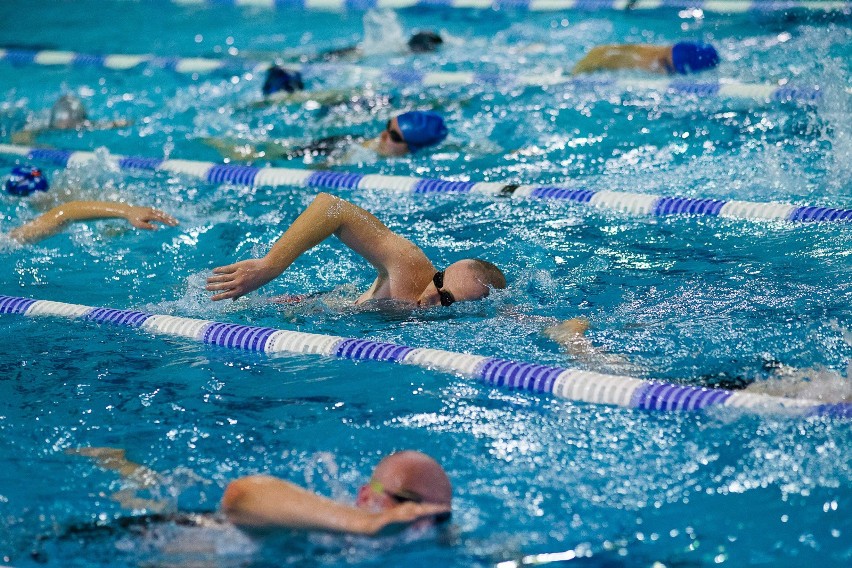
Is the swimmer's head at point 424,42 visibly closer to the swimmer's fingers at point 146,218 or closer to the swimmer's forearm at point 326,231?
the swimmer's fingers at point 146,218

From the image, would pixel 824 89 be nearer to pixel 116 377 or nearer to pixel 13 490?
pixel 116 377

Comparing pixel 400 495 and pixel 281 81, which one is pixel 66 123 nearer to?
pixel 281 81

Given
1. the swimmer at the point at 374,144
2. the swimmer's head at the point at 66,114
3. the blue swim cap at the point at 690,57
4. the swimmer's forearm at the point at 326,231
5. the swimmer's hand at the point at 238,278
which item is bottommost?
the swimmer's hand at the point at 238,278

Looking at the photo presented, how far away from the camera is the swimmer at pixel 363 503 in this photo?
2375 mm

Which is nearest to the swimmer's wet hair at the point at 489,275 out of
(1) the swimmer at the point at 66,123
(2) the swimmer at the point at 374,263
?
(2) the swimmer at the point at 374,263

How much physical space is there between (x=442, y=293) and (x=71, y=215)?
6.05 ft

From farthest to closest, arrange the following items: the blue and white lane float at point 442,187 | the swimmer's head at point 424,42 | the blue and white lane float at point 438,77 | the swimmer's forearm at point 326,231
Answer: the swimmer's head at point 424,42
the blue and white lane float at point 438,77
the blue and white lane float at point 442,187
the swimmer's forearm at point 326,231


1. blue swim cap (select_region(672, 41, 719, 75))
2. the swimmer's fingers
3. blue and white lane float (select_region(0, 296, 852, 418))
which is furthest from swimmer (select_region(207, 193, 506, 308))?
blue swim cap (select_region(672, 41, 719, 75))

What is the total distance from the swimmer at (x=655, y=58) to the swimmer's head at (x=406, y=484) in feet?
15.9

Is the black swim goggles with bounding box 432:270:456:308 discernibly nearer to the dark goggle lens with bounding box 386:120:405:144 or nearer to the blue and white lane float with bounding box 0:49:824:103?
the dark goggle lens with bounding box 386:120:405:144

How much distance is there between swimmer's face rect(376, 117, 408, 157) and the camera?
5839 millimetres

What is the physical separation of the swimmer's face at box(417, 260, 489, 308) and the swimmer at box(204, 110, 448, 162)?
2.19 m

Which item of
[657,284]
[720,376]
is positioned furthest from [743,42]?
[720,376]

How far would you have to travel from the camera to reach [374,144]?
6.04m
